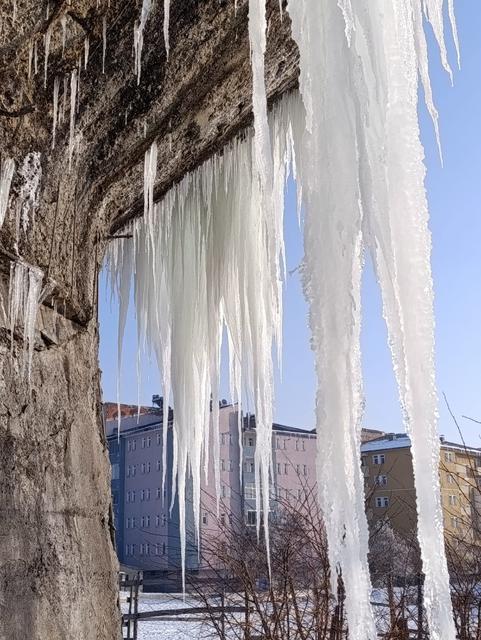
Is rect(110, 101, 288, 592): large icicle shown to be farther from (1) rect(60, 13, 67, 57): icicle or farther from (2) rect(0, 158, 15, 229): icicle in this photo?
(1) rect(60, 13, 67, 57): icicle

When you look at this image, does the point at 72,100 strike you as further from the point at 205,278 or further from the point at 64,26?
the point at 205,278

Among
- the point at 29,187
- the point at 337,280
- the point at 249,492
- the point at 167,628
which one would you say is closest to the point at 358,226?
the point at 337,280

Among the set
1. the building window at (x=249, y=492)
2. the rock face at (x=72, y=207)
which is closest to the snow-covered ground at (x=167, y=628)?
the rock face at (x=72, y=207)

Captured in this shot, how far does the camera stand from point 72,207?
2.88m

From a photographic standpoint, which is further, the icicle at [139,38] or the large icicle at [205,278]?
the large icicle at [205,278]

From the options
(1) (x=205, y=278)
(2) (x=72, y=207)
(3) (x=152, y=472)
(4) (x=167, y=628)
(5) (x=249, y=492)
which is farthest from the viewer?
(5) (x=249, y=492)

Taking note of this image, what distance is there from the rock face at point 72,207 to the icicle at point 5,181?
0.09ft

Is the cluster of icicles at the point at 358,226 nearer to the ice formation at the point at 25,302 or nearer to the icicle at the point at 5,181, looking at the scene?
the icicle at the point at 5,181

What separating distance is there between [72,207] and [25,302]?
46cm

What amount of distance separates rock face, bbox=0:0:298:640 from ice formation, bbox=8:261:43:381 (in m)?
0.03

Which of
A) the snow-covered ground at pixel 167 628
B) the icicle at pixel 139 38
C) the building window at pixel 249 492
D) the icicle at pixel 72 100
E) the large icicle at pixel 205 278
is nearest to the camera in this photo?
the icicle at pixel 139 38

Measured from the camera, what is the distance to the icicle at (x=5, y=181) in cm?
256

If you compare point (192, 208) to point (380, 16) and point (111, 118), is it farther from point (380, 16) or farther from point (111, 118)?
point (380, 16)

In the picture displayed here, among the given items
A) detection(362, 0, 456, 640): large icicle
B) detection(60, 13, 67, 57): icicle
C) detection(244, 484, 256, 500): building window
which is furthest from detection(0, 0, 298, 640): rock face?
detection(244, 484, 256, 500): building window
